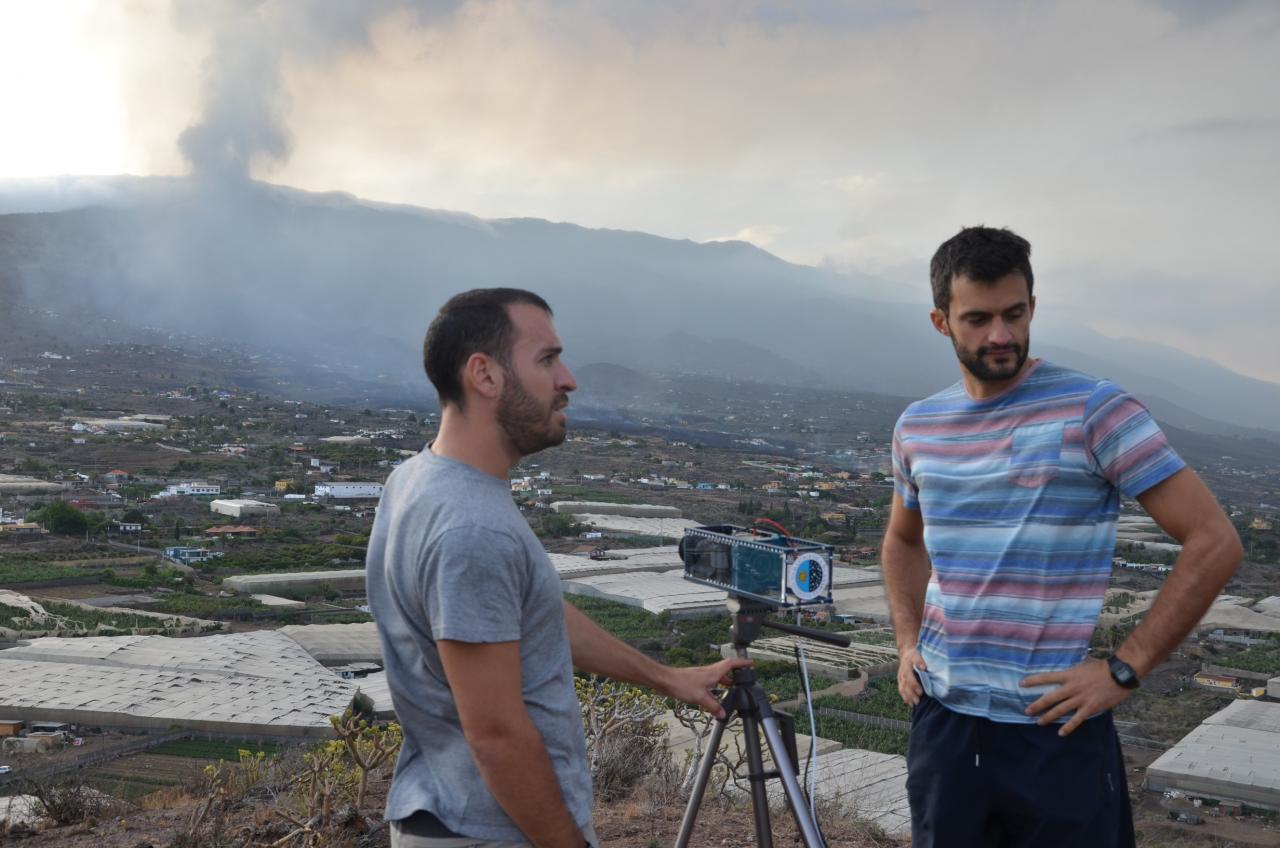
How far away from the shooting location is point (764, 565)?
200cm

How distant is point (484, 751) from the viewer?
140cm

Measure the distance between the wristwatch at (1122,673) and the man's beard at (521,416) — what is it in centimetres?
94

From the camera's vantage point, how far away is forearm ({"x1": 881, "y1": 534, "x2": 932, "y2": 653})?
217 centimetres

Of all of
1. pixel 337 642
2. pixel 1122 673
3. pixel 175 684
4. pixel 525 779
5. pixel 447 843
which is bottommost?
pixel 337 642

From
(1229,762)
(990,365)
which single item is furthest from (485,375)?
(1229,762)

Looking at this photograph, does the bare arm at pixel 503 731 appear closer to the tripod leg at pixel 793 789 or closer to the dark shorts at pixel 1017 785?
the tripod leg at pixel 793 789

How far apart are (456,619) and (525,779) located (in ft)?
0.78

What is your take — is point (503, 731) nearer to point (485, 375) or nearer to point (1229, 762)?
point (485, 375)

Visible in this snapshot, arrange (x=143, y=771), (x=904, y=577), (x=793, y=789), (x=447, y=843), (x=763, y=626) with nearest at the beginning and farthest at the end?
(x=447, y=843) → (x=793, y=789) → (x=763, y=626) → (x=904, y=577) → (x=143, y=771)

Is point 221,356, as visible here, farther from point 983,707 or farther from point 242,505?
point 983,707

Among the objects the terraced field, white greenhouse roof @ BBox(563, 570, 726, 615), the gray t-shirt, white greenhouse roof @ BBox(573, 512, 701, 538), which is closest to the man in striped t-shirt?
the gray t-shirt

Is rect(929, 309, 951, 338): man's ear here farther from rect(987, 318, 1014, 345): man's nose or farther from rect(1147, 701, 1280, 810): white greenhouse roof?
rect(1147, 701, 1280, 810): white greenhouse roof

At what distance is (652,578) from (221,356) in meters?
82.6

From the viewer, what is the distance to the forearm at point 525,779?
4.59 feet
